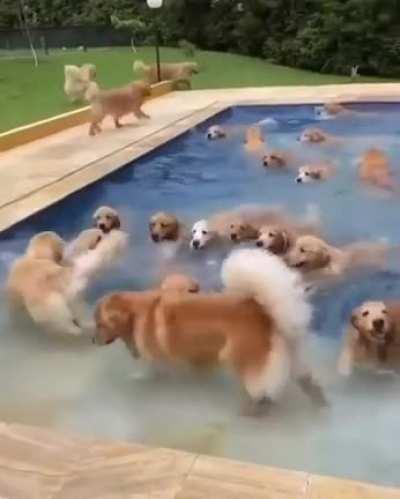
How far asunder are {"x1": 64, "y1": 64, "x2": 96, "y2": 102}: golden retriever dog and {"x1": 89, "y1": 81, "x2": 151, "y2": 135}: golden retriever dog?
1.43m

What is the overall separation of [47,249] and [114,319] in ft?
3.64

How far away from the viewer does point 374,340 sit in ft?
8.50

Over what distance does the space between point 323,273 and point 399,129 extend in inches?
197

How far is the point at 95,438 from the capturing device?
85.1 inches

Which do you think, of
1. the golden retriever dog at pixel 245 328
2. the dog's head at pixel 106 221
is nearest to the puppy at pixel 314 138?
the dog's head at pixel 106 221

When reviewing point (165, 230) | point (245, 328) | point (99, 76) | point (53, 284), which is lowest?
point (99, 76)

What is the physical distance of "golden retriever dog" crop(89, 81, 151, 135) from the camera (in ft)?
25.5

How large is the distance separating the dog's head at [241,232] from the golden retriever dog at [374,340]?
1576 millimetres

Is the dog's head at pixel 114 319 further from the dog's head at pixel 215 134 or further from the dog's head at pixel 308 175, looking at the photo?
the dog's head at pixel 215 134

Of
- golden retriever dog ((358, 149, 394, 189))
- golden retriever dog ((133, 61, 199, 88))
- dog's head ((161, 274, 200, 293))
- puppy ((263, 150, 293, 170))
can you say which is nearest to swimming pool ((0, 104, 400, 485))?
dog's head ((161, 274, 200, 293))

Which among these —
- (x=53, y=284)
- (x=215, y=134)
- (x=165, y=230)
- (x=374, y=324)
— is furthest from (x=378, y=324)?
(x=215, y=134)

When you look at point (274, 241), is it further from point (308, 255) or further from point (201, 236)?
point (201, 236)

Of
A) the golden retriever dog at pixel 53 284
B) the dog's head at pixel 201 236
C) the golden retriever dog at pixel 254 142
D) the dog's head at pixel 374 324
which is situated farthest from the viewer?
the golden retriever dog at pixel 254 142

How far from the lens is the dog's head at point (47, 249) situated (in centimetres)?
354
